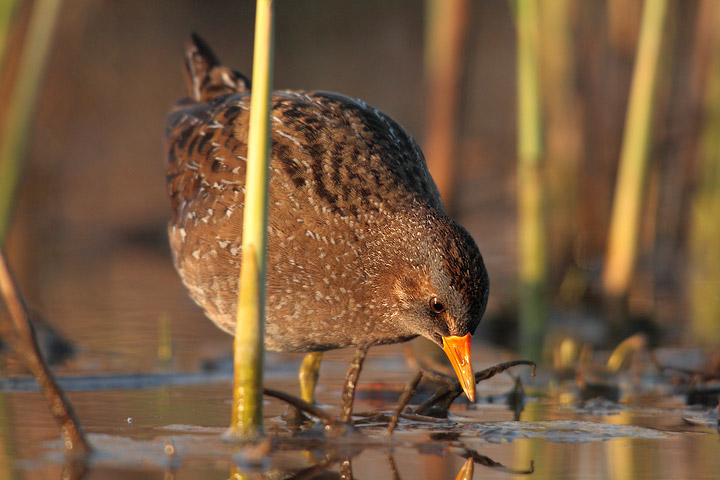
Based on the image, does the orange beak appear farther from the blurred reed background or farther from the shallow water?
the blurred reed background

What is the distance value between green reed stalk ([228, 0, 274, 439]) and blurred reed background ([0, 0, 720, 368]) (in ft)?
8.77

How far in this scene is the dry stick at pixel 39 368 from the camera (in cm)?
368

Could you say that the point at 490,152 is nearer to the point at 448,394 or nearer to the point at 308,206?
the point at 308,206

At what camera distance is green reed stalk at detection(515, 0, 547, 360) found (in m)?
6.23

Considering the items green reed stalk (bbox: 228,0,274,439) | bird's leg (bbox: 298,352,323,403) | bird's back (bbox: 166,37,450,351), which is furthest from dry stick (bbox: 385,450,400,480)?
bird's leg (bbox: 298,352,323,403)

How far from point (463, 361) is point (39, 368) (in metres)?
1.72

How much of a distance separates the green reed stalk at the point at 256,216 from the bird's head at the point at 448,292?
0.99m

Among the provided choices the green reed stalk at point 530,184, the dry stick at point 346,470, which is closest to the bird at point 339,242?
the dry stick at point 346,470

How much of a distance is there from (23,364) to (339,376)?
163 centimetres

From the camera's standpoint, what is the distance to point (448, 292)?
454 cm

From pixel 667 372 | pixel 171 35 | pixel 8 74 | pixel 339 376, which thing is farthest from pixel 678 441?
pixel 171 35

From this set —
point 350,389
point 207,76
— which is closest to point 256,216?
point 350,389

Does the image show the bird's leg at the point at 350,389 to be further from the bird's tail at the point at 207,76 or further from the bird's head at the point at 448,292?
the bird's tail at the point at 207,76

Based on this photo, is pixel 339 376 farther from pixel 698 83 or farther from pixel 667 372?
pixel 698 83
